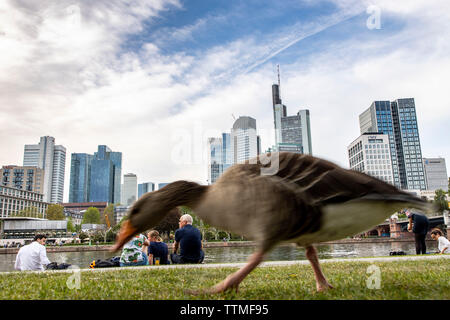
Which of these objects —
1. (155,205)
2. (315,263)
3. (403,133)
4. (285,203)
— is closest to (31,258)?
(155,205)

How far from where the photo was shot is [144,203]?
129 inches

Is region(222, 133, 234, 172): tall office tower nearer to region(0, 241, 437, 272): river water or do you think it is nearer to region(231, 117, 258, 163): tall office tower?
region(231, 117, 258, 163): tall office tower

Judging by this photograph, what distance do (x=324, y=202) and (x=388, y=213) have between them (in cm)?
78

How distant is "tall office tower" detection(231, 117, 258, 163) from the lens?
5071 mm

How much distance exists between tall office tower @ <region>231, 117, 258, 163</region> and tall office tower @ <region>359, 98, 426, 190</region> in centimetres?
20606

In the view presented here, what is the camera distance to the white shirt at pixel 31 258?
34.1ft

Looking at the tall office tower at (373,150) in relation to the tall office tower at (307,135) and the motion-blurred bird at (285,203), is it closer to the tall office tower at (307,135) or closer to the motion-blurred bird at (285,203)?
the tall office tower at (307,135)

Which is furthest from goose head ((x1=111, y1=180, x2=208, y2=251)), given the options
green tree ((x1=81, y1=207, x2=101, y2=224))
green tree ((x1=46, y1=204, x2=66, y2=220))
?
green tree ((x1=81, y1=207, x2=101, y2=224))

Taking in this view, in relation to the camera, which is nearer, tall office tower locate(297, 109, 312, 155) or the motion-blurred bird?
the motion-blurred bird
